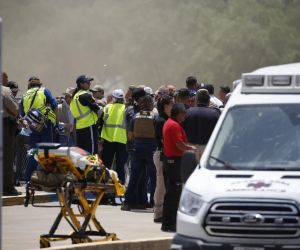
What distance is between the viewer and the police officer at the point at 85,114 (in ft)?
72.8

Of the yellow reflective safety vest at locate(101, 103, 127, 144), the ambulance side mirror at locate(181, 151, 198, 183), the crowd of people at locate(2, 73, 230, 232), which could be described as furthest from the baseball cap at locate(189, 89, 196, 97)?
the ambulance side mirror at locate(181, 151, 198, 183)

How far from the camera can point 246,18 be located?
111625 millimetres

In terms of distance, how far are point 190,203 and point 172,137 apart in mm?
5079

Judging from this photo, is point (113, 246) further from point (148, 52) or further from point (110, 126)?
point (148, 52)

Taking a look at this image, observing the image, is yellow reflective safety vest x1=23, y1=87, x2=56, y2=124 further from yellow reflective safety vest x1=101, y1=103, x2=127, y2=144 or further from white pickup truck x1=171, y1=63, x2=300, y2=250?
white pickup truck x1=171, y1=63, x2=300, y2=250

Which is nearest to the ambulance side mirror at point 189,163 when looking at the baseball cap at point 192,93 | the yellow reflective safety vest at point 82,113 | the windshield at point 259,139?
the windshield at point 259,139

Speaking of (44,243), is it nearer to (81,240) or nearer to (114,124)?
(81,240)

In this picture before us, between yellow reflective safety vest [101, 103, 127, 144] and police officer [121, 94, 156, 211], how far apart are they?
3.96 feet

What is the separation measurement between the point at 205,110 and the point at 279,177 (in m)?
6.71

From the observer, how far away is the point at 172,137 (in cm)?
1736

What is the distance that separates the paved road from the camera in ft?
55.9

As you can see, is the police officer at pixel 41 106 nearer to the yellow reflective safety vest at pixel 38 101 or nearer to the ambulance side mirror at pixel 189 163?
the yellow reflective safety vest at pixel 38 101

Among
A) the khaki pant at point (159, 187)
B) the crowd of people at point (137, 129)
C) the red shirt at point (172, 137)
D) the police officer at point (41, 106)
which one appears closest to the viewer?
the red shirt at point (172, 137)

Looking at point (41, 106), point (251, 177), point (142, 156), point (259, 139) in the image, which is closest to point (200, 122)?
point (142, 156)
